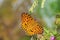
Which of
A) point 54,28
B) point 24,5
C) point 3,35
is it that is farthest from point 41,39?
point 3,35

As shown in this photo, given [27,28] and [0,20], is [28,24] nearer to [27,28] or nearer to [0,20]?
[27,28]

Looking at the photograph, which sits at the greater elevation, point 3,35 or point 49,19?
point 49,19

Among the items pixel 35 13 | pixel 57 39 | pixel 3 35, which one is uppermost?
pixel 35 13

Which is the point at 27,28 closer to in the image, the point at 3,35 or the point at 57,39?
the point at 57,39

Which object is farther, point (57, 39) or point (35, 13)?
point (35, 13)

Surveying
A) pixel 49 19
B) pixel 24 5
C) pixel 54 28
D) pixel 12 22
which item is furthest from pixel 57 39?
pixel 12 22

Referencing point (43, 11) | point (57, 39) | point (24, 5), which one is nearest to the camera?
point (57, 39)

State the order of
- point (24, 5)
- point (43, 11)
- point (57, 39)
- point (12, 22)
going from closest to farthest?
point (57, 39) < point (43, 11) < point (24, 5) < point (12, 22)

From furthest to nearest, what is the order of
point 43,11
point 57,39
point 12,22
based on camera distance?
point 12,22
point 43,11
point 57,39

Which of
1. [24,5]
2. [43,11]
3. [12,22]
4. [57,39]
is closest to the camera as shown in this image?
[57,39]
